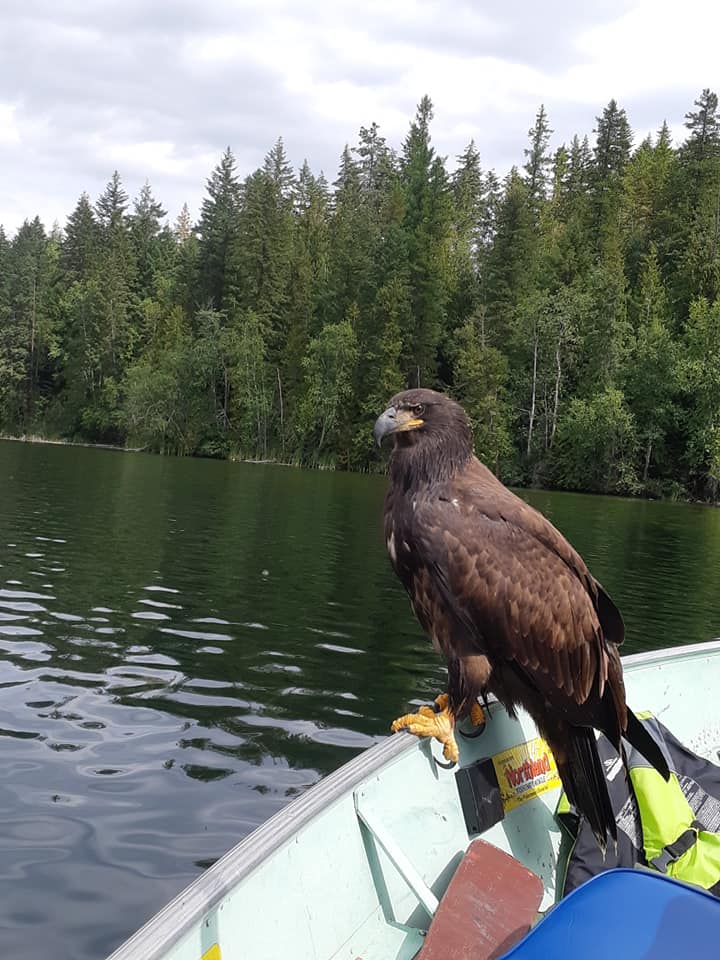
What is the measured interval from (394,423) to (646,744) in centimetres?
180

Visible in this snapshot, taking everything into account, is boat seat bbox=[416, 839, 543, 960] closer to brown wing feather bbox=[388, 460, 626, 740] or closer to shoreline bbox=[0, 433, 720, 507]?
brown wing feather bbox=[388, 460, 626, 740]

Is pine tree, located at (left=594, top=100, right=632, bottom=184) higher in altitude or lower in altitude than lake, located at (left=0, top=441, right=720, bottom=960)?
higher

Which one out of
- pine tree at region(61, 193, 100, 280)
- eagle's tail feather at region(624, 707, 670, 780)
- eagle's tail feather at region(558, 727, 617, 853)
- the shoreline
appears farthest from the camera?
pine tree at region(61, 193, 100, 280)

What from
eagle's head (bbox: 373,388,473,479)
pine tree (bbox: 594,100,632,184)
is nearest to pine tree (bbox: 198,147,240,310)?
pine tree (bbox: 594,100,632,184)

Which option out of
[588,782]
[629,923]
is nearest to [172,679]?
[588,782]

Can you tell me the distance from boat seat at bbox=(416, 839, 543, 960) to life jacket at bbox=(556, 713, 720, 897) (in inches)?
18.9

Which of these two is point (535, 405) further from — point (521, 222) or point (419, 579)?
point (419, 579)

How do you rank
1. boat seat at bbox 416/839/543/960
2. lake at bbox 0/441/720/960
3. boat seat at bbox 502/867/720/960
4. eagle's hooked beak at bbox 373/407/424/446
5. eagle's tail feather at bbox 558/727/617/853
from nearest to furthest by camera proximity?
boat seat at bbox 502/867/720/960, boat seat at bbox 416/839/543/960, eagle's tail feather at bbox 558/727/617/853, eagle's hooked beak at bbox 373/407/424/446, lake at bbox 0/441/720/960

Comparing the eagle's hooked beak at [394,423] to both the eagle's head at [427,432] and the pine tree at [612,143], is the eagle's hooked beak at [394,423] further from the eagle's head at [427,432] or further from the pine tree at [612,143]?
the pine tree at [612,143]

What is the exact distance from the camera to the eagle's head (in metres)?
3.92

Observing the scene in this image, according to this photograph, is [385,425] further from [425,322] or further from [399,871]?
[425,322]

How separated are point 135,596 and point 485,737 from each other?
821 centimetres

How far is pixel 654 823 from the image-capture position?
3588mm

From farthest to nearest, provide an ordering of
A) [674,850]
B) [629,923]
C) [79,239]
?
1. [79,239]
2. [674,850]
3. [629,923]
